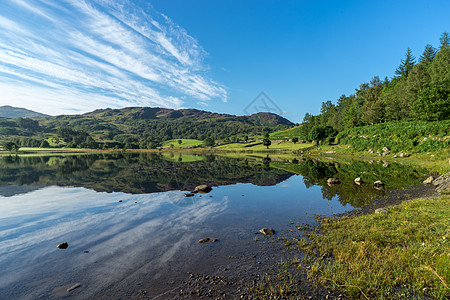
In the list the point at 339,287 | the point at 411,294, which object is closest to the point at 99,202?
the point at 339,287

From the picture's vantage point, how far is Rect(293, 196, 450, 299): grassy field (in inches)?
344

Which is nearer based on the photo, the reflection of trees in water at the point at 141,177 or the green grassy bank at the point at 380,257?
the green grassy bank at the point at 380,257

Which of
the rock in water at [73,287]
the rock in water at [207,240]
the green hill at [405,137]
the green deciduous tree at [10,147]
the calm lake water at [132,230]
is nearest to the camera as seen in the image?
the rock in water at [73,287]

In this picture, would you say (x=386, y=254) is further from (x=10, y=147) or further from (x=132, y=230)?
(x=10, y=147)

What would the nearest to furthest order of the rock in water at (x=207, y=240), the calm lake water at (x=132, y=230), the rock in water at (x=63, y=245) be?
the calm lake water at (x=132, y=230) → the rock in water at (x=63, y=245) → the rock in water at (x=207, y=240)

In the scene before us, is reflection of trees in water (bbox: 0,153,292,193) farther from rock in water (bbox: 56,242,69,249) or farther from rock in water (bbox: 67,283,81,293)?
rock in water (bbox: 67,283,81,293)

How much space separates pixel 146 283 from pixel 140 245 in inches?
216

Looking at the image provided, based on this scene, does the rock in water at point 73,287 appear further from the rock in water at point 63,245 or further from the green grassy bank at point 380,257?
the green grassy bank at point 380,257

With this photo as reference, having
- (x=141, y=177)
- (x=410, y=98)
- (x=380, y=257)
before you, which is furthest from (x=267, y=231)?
(x=410, y=98)

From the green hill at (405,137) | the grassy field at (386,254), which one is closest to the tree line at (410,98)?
the green hill at (405,137)

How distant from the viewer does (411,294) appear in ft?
27.2

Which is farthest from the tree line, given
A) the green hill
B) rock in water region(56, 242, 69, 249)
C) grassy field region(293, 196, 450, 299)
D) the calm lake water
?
rock in water region(56, 242, 69, 249)

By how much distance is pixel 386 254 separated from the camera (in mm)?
11141

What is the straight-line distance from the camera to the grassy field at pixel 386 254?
873 centimetres
